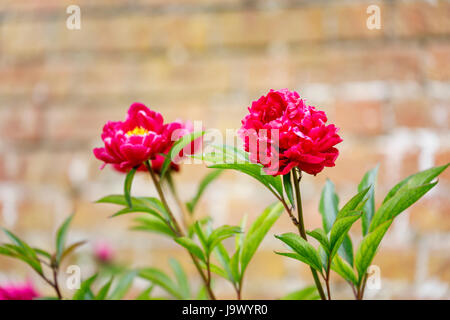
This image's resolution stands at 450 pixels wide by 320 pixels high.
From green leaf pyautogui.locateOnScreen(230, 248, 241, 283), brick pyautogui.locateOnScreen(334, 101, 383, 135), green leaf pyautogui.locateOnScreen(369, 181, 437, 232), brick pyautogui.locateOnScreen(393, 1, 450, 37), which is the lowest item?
green leaf pyautogui.locateOnScreen(230, 248, 241, 283)

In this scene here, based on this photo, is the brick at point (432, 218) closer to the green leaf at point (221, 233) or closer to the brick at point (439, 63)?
the brick at point (439, 63)

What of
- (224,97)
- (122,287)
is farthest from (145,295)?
(224,97)

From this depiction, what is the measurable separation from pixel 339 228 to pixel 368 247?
39 mm

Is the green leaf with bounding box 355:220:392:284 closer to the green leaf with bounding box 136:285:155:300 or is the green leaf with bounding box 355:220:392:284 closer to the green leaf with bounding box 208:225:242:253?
the green leaf with bounding box 208:225:242:253

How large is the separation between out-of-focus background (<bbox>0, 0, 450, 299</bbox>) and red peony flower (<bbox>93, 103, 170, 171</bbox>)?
46cm

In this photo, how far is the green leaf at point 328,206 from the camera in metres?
0.37

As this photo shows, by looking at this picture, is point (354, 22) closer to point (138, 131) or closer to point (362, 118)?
point (362, 118)

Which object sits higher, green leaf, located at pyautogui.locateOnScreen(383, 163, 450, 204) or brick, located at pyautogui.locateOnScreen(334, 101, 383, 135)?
brick, located at pyautogui.locateOnScreen(334, 101, 383, 135)

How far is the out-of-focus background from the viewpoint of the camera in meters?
0.78

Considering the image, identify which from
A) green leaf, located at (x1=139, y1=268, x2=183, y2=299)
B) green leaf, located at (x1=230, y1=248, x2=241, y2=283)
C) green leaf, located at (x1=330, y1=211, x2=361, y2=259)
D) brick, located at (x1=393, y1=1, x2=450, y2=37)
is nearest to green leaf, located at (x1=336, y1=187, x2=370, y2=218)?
green leaf, located at (x1=330, y1=211, x2=361, y2=259)

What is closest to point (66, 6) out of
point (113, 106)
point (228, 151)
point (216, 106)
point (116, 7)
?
point (116, 7)

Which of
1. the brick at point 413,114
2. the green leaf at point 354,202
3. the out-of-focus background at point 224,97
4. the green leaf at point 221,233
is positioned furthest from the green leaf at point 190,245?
the brick at point 413,114

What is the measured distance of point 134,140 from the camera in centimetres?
34
